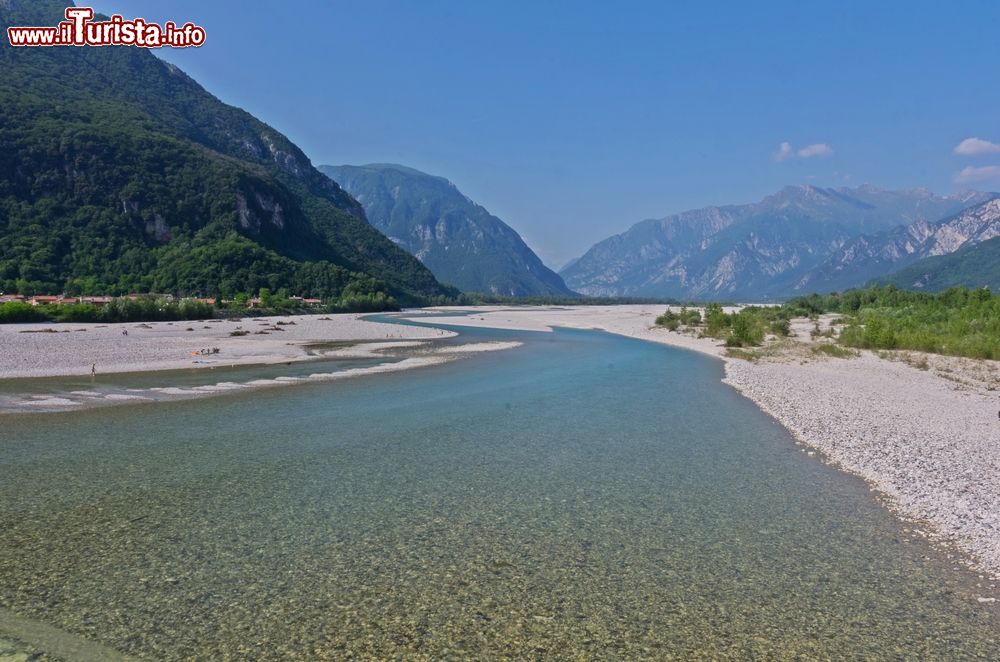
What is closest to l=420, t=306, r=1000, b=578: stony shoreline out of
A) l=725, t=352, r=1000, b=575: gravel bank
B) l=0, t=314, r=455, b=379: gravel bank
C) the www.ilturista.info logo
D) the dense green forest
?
l=725, t=352, r=1000, b=575: gravel bank

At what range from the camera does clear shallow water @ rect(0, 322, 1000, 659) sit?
7617 mm

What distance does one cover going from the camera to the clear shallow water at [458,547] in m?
7.62

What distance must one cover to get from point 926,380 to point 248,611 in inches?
1443

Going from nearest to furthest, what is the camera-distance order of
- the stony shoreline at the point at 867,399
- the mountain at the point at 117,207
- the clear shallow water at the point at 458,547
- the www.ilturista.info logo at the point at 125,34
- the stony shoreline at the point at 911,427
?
the clear shallow water at the point at 458,547 → the stony shoreline at the point at 911,427 → the stony shoreline at the point at 867,399 → the www.ilturista.info logo at the point at 125,34 → the mountain at the point at 117,207

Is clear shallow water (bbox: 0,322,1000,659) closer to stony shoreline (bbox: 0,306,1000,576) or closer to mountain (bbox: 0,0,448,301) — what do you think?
stony shoreline (bbox: 0,306,1000,576)

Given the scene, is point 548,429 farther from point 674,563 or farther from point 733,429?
point 674,563

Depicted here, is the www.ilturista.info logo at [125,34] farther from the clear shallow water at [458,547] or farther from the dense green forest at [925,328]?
the dense green forest at [925,328]

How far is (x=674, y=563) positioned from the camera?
995 cm

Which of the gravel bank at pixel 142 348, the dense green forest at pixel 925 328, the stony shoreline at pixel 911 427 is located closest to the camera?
the stony shoreline at pixel 911 427

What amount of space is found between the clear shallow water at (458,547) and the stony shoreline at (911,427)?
37.9 inches

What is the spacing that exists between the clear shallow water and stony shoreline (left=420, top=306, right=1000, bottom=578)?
963mm

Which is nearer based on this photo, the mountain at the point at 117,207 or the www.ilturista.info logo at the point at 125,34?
the www.ilturista.info logo at the point at 125,34

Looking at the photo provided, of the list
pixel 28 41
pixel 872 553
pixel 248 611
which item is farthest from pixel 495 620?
pixel 28 41

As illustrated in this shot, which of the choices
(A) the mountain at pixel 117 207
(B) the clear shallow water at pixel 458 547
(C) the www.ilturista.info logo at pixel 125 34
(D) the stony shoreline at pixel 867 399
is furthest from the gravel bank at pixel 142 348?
(A) the mountain at pixel 117 207
